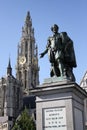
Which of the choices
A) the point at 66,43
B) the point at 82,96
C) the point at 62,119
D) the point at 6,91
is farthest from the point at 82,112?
the point at 6,91

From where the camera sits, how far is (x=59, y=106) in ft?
39.3

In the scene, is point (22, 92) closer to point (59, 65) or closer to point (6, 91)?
point (6, 91)

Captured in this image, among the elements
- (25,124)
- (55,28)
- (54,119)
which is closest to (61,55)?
(55,28)

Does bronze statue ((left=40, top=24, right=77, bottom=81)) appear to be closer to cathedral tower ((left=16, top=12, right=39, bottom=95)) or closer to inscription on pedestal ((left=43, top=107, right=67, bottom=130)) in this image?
inscription on pedestal ((left=43, top=107, right=67, bottom=130))

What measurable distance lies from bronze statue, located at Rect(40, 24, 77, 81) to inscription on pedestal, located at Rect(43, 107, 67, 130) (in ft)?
5.29

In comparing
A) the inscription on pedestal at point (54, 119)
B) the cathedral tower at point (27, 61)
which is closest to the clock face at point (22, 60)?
the cathedral tower at point (27, 61)

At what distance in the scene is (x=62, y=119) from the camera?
11781 millimetres

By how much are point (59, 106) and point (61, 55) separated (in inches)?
89.5

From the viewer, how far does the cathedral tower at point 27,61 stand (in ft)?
378

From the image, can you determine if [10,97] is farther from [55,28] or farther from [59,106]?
[59,106]

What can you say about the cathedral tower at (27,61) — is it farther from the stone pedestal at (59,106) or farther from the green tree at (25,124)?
the stone pedestal at (59,106)

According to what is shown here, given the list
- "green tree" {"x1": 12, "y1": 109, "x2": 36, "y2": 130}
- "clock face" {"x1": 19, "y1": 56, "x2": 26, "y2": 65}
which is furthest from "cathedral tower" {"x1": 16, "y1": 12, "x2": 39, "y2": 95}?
"green tree" {"x1": 12, "y1": 109, "x2": 36, "y2": 130}

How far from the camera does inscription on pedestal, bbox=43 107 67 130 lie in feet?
38.6

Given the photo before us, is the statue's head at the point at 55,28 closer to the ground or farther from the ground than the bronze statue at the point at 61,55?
farther from the ground
